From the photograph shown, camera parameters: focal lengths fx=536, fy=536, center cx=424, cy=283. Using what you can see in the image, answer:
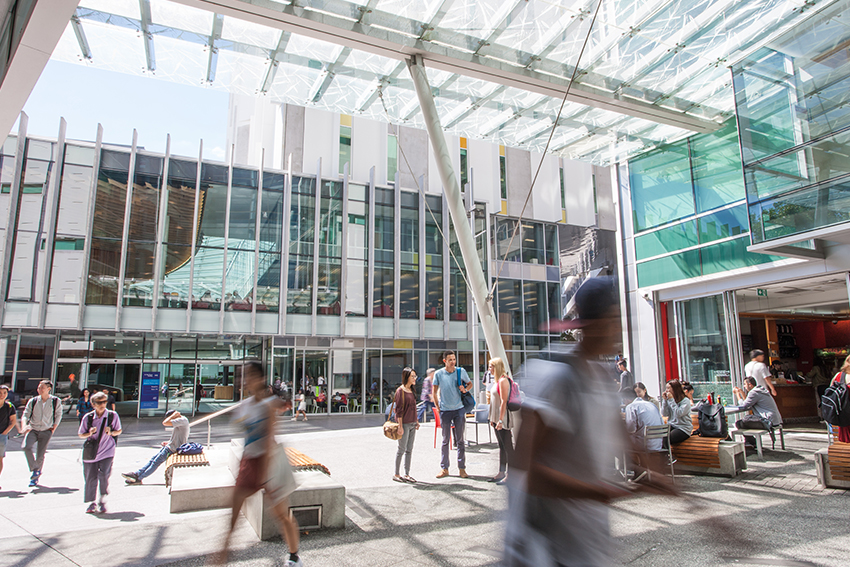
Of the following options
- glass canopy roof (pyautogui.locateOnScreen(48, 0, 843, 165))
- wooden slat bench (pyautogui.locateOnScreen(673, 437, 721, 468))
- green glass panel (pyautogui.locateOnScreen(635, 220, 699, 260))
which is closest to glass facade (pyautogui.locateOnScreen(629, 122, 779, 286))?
green glass panel (pyautogui.locateOnScreen(635, 220, 699, 260))

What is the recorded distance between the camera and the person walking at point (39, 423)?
8.80 meters

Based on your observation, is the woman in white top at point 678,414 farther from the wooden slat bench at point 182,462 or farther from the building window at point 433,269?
the building window at point 433,269

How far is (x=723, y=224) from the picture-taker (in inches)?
575

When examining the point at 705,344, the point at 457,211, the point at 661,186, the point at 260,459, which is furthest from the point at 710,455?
the point at 661,186

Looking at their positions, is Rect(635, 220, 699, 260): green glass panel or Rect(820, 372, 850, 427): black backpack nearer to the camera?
Rect(820, 372, 850, 427): black backpack

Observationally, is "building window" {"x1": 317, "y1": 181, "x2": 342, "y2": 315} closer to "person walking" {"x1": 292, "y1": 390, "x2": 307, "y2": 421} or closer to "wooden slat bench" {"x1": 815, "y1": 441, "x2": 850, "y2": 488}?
"person walking" {"x1": 292, "y1": 390, "x2": 307, "y2": 421}

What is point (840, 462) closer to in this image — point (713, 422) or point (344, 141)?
point (713, 422)

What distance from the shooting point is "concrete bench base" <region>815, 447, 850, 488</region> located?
23.4ft

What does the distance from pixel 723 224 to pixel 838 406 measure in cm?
778

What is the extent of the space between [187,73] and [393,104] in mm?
4732

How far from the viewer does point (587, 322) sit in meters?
2.31

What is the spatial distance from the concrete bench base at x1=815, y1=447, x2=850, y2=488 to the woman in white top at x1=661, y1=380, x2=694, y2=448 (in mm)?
1747

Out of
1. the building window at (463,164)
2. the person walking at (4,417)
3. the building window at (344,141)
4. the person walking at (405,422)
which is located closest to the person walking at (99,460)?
the person walking at (4,417)

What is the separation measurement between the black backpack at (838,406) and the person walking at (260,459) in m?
7.89
